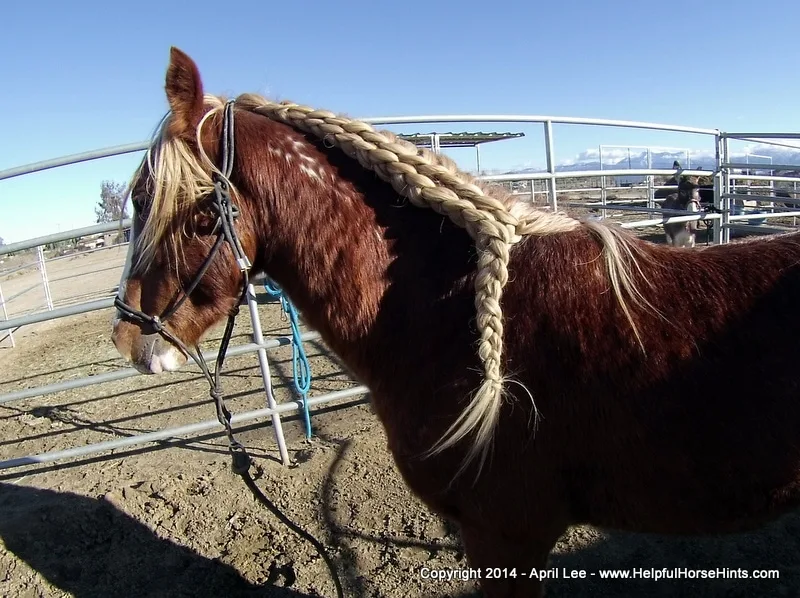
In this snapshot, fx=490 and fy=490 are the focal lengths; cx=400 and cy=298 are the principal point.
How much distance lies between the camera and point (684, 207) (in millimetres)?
9195

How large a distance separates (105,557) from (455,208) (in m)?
2.70

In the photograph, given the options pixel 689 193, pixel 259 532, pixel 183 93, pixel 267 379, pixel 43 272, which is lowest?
pixel 259 532

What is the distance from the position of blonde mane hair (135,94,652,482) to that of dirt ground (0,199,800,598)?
1.45 m

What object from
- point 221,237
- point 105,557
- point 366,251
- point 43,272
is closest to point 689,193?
point 366,251

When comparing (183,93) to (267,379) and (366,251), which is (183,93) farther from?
(267,379)

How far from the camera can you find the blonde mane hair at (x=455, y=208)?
1.32 m

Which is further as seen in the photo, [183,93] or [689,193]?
[689,193]

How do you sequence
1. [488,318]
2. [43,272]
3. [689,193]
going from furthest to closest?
[689,193] → [43,272] → [488,318]

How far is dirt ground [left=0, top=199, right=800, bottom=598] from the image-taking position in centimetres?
236

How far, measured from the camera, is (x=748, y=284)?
131 centimetres

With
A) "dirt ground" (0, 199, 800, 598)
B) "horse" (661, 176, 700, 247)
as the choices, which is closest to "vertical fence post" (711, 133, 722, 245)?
"horse" (661, 176, 700, 247)

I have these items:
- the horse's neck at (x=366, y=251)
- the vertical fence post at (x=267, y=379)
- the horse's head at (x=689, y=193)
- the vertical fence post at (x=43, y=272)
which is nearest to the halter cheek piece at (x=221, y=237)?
the horse's neck at (x=366, y=251)

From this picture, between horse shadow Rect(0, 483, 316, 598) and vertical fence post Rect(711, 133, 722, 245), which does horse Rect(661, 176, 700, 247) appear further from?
horse shadow Rect(0, 483, 316, 598)

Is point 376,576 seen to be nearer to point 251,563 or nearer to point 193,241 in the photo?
point 251,563
